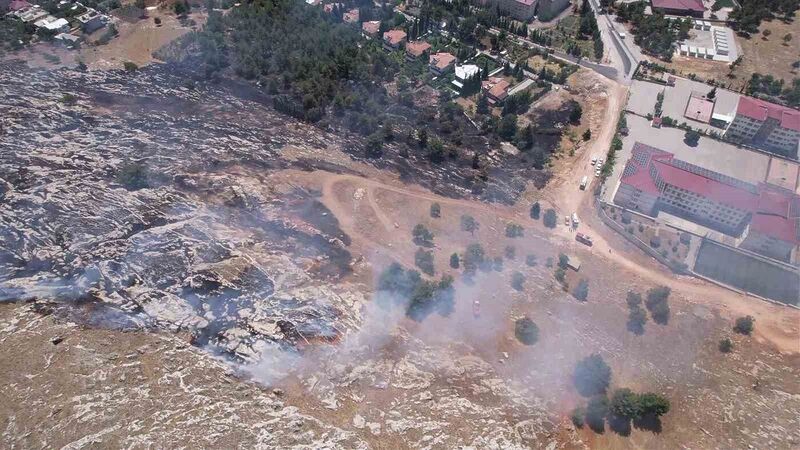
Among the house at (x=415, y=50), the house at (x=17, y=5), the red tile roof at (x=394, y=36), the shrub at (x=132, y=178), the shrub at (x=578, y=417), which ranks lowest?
the shrub at (x=578, y=417)

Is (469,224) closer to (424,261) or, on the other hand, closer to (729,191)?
(424,261)

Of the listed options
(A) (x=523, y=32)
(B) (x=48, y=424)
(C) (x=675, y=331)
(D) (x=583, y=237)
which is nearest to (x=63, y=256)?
(B) (x=48, y=424)

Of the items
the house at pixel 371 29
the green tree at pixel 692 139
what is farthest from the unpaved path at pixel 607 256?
the house at pixel 371 29

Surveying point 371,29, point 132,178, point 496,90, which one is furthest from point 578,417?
point 371,29

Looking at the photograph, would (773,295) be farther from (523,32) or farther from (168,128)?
(168,128)

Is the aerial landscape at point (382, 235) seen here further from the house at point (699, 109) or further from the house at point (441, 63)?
the house at point (699, 109)

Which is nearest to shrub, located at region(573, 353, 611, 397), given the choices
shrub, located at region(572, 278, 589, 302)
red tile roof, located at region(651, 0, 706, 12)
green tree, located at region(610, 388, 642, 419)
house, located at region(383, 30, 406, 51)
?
green tree, located at region(610, 388, 642, 419)
